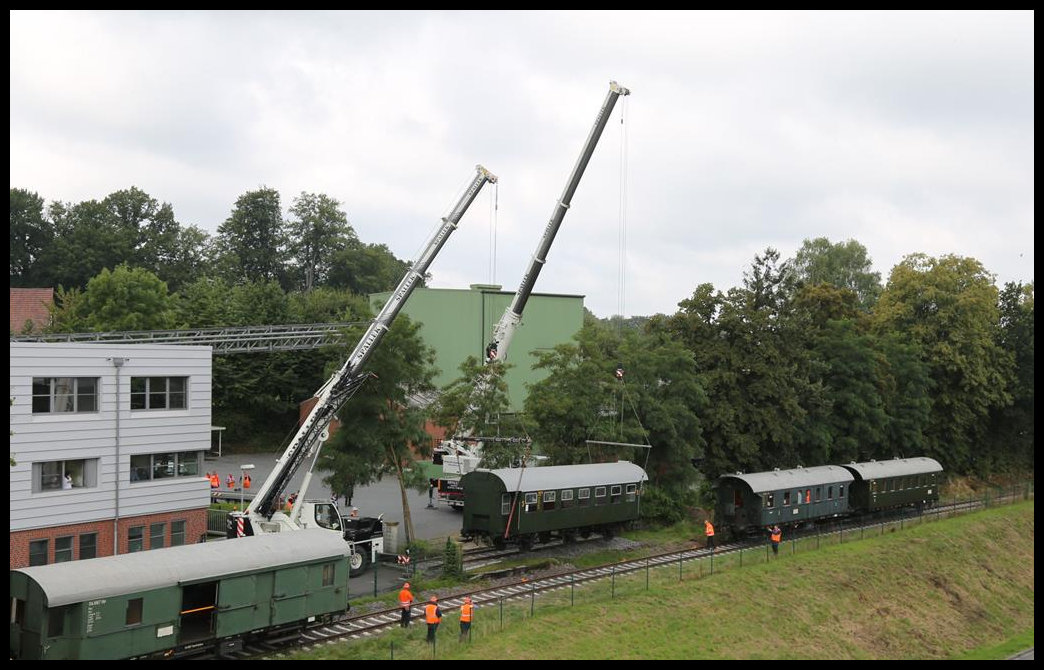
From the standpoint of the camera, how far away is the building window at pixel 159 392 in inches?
1222

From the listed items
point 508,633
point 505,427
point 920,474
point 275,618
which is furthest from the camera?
point 920,474

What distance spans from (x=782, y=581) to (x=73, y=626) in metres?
23.8

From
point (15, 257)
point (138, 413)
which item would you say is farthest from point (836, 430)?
point (15, 257)

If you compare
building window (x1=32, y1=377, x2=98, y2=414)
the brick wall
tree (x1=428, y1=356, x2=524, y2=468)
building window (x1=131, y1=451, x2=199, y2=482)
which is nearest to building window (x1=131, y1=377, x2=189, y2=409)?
building window (x1=32, y1=377, x2=98, y2=414)

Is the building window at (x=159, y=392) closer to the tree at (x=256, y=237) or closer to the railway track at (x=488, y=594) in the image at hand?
the railway track at (x=488, y=594)

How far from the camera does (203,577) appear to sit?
21391 mm

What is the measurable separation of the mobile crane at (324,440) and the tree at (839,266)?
2730 inches

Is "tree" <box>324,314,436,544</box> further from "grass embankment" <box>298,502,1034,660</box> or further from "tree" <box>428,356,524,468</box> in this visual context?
"grass embankment" <box>298,502,1034,660</box>

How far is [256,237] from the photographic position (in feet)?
331

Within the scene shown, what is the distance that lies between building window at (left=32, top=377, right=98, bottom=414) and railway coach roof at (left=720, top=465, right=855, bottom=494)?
81.2 ft

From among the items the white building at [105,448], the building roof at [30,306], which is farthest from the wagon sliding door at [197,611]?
the building roof at [30,306]

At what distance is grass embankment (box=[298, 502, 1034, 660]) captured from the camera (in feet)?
83.1

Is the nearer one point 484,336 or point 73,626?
point 73,626

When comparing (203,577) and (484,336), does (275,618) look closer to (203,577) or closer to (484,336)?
(203,577)
